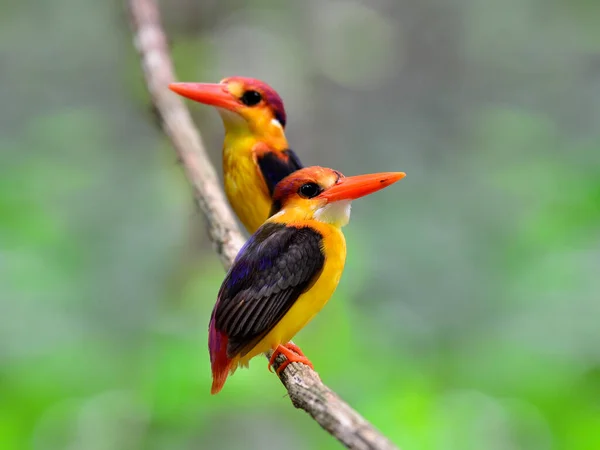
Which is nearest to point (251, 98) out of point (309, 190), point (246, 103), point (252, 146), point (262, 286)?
point (246, 103)

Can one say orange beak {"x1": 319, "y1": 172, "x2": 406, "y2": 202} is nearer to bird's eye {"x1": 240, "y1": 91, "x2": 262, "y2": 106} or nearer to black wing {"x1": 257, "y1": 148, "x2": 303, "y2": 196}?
black wing {"x1": 257, "y1": 148, "x2": 303, "y2": 196}

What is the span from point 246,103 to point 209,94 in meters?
0.17

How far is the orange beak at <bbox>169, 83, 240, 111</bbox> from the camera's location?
Result: 2.55 meters

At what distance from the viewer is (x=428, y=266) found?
6.07m

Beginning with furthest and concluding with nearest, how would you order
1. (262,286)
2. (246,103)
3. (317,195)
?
(246,103) < (317,195) < (262,286)

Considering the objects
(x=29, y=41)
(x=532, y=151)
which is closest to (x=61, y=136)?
(x=29, y=41)

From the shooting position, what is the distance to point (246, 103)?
2.72 metres

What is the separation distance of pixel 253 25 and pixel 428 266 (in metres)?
2.41

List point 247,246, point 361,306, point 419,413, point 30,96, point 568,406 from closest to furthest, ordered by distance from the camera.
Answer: point 247,246 < point 419,413 < point 568,406 < point 361,306 < point 30,96

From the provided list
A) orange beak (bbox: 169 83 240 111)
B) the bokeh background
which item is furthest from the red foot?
the bokeh background

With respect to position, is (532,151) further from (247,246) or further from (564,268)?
(247,246)

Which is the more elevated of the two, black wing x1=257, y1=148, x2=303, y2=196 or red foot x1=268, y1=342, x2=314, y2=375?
black wing x1=257, y1=148, x2=303, y2=196

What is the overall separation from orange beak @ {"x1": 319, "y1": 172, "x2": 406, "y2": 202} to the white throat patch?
34 millimetres

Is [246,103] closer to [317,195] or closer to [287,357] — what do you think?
[317,195]
